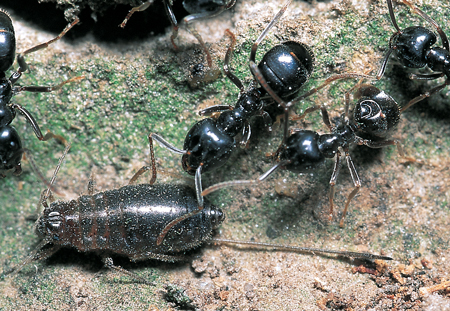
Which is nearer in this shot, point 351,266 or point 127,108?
point 351,266

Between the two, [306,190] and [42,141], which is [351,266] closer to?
[306,190]

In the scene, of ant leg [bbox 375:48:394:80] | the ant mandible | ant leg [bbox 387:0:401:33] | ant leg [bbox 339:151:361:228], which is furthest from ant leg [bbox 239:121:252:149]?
ant leg [bbox 387:0:401:33]

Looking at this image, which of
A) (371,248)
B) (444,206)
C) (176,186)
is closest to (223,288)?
(176,186)

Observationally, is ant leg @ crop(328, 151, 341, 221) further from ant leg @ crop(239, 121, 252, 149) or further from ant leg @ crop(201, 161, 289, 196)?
ant leg @ crop(239, 121, 252, 149)

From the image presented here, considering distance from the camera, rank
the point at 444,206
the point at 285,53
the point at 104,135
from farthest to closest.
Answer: the point at 104,135, the point at 444,206, the point at 285,53

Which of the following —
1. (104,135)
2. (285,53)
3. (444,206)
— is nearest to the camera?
(285,53)

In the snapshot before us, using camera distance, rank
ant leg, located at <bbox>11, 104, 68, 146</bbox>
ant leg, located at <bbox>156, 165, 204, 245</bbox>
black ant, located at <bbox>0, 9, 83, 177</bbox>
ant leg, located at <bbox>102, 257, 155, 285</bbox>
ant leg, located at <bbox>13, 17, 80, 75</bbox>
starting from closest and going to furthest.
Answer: ant leg, located at <bbox>156, 165, 204, 245</bbox>, ant leg, located at <bbox>102, 257, 155, 285</bbox>, black ant, located at <bbox>0, 9, 83, 177</bbox>, ant leg, located at <bbox>13, 17, 80, 75</bbox>, ant leg, located at <bbox>11, 104, 68, 146</bbox>
